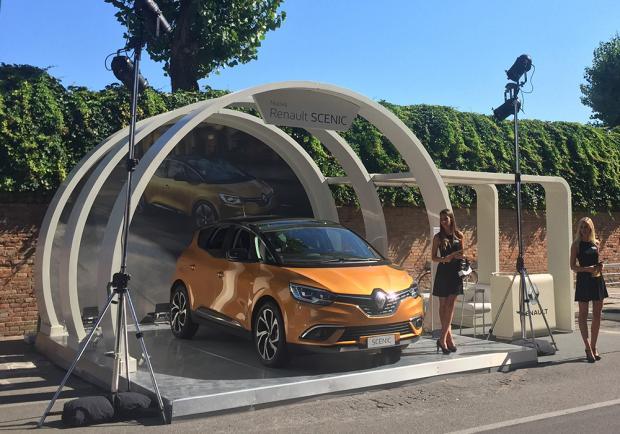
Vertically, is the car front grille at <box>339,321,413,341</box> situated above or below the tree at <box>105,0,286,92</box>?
below

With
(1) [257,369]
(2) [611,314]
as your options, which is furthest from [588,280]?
(2) [611,314]

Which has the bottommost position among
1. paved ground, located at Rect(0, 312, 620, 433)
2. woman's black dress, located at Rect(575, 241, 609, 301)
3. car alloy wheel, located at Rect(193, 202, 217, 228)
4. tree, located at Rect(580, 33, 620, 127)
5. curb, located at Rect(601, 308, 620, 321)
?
paved ground, located at Rect(0, 312, 620, 433)

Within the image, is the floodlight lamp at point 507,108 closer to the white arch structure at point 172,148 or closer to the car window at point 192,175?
the white arch structure at point 172,148

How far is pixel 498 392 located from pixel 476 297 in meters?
4.55

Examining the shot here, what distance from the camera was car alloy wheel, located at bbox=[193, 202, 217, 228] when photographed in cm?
1277

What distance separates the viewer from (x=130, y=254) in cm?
1193

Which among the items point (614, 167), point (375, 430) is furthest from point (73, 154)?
point (614, 167)

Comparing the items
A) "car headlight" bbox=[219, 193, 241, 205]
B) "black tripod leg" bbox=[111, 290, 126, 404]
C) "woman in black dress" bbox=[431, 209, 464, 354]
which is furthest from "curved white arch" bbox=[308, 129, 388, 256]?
"black tripod leg" bbox=[111, 290, 126, 404]

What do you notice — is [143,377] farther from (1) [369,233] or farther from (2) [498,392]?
(1) [369,233]

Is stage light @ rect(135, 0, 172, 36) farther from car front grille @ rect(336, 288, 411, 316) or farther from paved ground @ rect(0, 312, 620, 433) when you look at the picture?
paved ground @ rect(0, 312, 620, 433)

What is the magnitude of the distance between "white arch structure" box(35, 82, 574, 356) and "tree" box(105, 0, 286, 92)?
790cm

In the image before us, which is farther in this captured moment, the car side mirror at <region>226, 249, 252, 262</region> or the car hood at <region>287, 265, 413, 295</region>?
the car side mirror at <region>226, 249, 252, 262</region>

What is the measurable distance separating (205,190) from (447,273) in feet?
18.6

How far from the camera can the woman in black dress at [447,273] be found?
8805 millimetres
